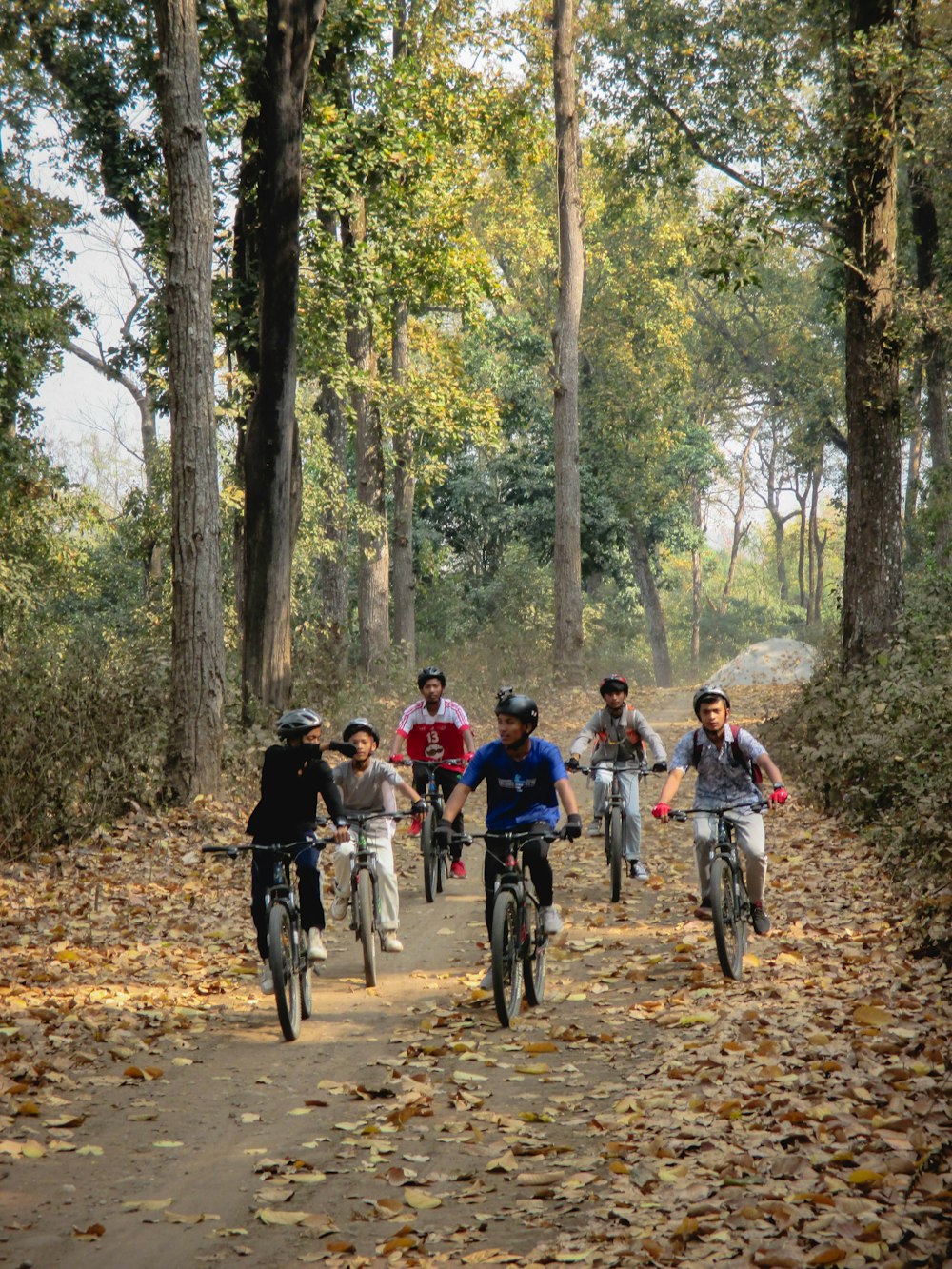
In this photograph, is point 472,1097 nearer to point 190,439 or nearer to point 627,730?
point 627,730

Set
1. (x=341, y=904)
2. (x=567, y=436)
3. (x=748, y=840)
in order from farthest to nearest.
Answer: (x=567, y=436), (x=341, y=904), (x=748, y=840)

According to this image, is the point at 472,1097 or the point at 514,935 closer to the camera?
the point at 472,1097

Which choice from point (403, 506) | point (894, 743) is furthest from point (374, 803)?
point (403, 506)

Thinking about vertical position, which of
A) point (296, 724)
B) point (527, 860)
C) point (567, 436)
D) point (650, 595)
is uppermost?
point (567, 436)

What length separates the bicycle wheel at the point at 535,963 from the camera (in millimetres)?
8656

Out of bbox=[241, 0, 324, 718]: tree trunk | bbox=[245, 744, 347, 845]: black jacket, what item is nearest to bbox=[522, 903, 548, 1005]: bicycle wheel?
bbox=[245, 744, 347, 845]: black jacket

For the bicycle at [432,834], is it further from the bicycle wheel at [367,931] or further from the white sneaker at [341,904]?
the bicycle wheel at [367,931]

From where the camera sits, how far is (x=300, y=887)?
29.3 ft

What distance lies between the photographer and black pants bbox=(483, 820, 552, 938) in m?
8.73

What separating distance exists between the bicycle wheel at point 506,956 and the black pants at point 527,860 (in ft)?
1.37

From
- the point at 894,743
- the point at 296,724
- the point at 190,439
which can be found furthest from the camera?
the point at 190,439

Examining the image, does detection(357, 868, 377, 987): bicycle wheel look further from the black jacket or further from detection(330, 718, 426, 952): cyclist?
the black jacket

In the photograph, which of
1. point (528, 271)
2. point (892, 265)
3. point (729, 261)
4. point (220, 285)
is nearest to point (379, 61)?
point (220, 285)

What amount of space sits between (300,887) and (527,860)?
1685mm
